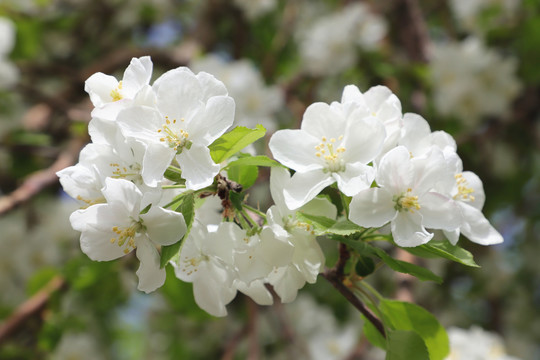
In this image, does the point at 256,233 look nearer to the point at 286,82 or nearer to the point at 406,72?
the point at 406,72

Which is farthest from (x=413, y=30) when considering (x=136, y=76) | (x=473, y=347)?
(x=136, y=76)

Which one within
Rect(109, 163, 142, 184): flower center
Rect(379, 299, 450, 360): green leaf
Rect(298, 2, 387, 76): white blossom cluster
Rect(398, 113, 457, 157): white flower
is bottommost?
Rect(298, 2, 387, 76): white blossom cluster

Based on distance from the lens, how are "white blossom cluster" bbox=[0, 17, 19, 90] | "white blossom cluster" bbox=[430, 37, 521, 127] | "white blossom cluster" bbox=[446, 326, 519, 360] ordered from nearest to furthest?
"white blossom cluster" bbox=[446, 326, 519, 360], "white blossom cluster" bbox=[0, 17, 19, 90], "white blossom cluster" bbox=[430, 37, 521, 127]

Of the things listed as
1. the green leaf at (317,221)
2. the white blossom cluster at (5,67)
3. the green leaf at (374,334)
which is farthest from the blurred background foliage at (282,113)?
the green leaf at (317,221)

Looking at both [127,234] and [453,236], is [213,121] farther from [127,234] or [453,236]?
[453,236]

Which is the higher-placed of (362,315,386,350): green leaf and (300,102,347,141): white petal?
(300,102,347,141): white petal

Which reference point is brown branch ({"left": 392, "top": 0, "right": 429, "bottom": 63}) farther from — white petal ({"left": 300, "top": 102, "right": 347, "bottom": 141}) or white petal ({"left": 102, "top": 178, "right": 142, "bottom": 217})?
white petal ({"left": 102, "top": 178, "right": 142, "bottom": 217})

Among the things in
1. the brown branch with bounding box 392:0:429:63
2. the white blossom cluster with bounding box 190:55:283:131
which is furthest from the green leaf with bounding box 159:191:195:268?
the brown branch with bounding box 392:0:429:63
